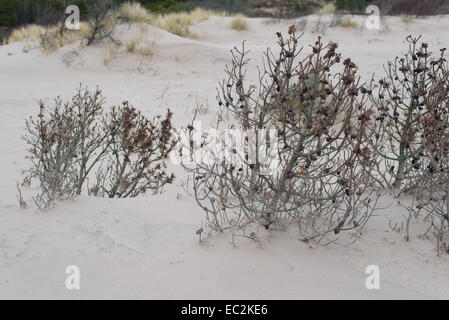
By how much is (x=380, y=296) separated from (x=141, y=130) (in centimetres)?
283

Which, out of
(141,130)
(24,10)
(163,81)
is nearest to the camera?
(141,130)

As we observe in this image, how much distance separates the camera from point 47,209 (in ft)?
10.0

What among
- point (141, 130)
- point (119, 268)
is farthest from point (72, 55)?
point (119, 268)

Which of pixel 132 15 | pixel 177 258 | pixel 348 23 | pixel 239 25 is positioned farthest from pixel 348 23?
pixel 177 258

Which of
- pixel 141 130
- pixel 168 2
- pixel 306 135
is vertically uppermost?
pixel 168 2

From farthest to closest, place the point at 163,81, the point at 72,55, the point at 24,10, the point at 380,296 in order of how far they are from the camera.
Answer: the point at 24,10, the point at 72,55, the point at 163,81, the point at 380,296

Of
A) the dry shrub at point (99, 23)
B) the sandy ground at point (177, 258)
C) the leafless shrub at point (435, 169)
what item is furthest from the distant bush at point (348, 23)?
the sandy ground at point (177, 258)

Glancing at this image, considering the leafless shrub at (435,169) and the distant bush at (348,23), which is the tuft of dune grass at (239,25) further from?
the leafless shrub at (435,169)

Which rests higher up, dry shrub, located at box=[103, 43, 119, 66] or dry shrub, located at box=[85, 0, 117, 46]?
dry shrub, located at box=[85, 0, 117, 46]

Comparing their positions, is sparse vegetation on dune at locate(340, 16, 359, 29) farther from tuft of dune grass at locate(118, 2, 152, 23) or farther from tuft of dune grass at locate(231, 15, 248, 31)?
tuft of dune grass at locate(118, 2, 152, 23)

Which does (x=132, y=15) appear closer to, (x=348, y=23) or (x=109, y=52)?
(x=109, y=52)

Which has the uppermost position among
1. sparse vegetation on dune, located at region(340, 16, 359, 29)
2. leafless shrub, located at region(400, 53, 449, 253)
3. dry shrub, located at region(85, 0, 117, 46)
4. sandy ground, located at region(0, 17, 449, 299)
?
sparse vegetation on dune, located at region(340, 16, 359, 29)

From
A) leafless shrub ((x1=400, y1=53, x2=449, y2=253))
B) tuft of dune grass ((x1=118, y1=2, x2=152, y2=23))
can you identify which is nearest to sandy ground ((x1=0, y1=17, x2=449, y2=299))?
leafless shrub ((x1=400, y1=53, x2=449, y2=253))

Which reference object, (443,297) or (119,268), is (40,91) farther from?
(443,297)
